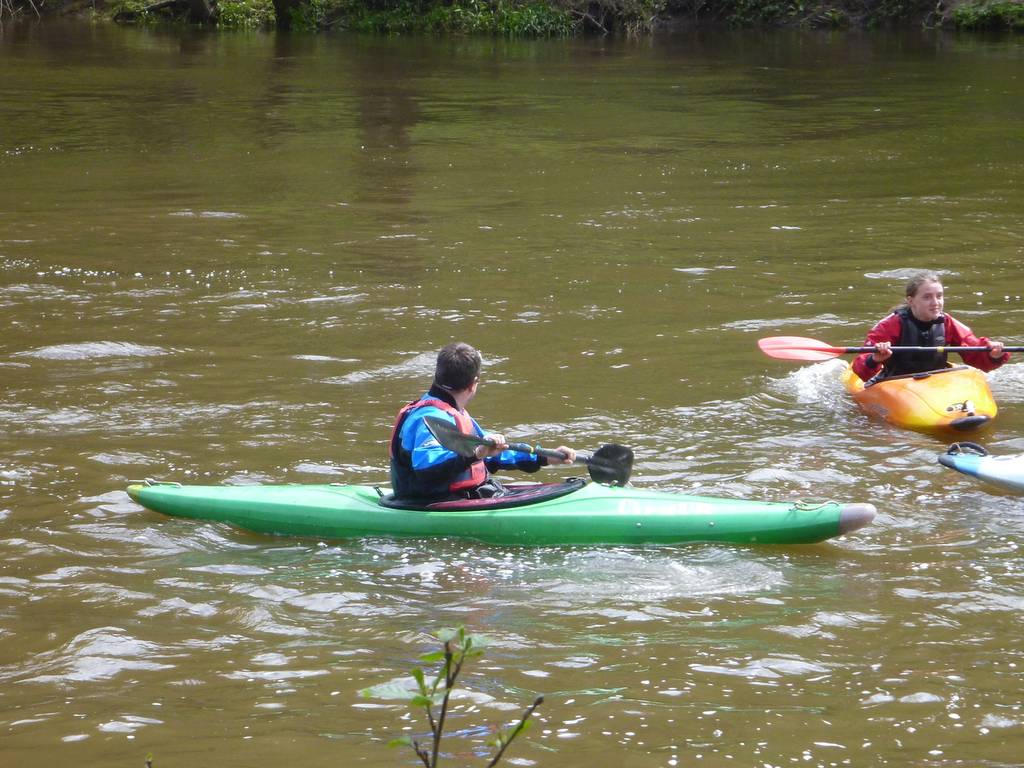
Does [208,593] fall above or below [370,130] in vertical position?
below

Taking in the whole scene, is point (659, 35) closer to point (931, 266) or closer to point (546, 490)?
point (931, 266)

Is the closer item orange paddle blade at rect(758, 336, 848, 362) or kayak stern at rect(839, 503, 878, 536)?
kayak stern at rect(839, 503, 878, 536)

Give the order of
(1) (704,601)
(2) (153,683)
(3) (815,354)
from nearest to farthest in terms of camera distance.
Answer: (2) (153,683) → (1) (704,601) → (3) (815,354)

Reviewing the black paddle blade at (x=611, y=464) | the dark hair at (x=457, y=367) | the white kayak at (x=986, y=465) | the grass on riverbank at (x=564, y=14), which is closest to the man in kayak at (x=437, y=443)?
the dark hair at (x=457, y=367)

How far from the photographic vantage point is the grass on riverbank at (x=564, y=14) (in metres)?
33.0

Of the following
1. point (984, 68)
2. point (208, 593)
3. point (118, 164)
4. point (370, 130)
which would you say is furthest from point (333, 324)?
point (984, 68)

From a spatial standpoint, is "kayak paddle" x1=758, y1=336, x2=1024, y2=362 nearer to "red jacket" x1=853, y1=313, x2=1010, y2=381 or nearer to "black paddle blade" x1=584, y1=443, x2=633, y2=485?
"red jacket" x1=853, y1=313, x2=1010, y2=381

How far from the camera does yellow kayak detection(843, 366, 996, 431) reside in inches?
264

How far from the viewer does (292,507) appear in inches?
217

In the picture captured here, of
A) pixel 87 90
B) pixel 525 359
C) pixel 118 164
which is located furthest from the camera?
pixel 87 90

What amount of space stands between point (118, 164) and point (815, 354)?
32.2 ft

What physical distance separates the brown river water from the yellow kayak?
5.8 inches

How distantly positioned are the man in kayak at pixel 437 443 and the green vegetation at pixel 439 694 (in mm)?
1304

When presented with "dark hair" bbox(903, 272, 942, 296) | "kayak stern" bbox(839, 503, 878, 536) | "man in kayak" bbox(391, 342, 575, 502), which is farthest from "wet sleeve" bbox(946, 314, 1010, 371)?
"man in kayak" bbox(391, 342, 575, 502)
